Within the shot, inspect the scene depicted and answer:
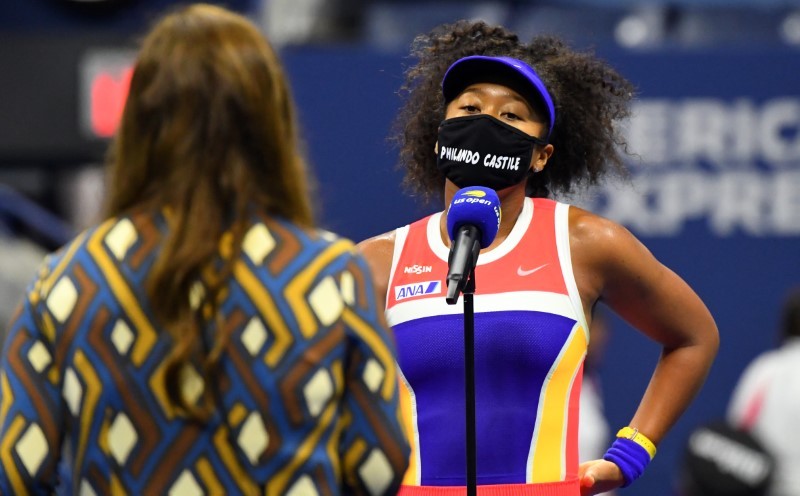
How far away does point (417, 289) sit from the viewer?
345 cm

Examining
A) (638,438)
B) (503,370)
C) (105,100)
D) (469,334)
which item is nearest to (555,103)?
(503,370)

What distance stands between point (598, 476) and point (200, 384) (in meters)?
1.44

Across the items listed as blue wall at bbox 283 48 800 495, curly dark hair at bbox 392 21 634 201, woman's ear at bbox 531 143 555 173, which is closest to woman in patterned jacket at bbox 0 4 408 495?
woman's ear at bbox 531 143 555 173

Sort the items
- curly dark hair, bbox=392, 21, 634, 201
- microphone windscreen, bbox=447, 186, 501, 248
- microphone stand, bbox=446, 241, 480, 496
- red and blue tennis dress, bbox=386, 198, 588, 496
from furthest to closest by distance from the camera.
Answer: curly dark hair, bbox=392, 21, 634, 201, red and blue tennis dress, bbox=386, 198, 588, 496, microphone windscreen, bbox=447, 186, 501, 248, microphone stand, bbox=446, 241, 480, 496

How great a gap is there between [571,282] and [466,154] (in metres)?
0.38

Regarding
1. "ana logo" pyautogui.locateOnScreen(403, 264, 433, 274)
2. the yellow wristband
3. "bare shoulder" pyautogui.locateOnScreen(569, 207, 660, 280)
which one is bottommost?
the yellow wristband

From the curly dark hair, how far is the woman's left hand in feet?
2.36

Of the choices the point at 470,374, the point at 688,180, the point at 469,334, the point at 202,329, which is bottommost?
the point at 688,180

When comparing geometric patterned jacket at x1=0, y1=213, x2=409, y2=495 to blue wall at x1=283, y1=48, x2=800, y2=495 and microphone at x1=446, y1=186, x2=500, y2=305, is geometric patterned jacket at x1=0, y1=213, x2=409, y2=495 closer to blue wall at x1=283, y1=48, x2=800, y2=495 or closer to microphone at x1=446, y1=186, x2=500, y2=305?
microphone at x1=446, y1=186, x2=500, y2=305

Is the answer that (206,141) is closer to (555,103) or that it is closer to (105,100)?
(555,103)

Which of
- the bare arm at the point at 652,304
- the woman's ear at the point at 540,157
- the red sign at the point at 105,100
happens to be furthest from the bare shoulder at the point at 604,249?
the red sign at the point at 105,100

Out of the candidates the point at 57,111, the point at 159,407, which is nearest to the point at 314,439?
the point at 159,407

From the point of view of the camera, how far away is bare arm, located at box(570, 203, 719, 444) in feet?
11.3

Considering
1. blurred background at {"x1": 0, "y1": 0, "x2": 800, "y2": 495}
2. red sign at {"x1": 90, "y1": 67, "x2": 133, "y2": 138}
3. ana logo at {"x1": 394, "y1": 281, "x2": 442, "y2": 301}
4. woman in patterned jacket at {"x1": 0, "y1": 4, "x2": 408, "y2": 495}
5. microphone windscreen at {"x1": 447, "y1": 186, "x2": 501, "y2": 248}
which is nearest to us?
woman in patterned jacket at {"x1": 0, "y1": 4, "x2": 408, "y2": 495}
